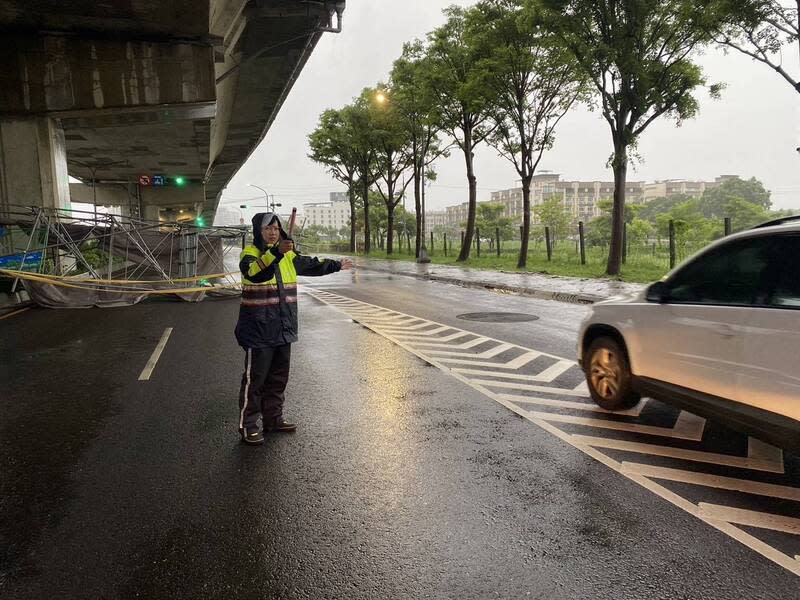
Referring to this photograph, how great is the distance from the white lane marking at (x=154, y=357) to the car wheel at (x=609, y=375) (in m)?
5.49

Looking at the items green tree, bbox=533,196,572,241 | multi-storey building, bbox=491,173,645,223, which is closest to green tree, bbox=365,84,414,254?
green tree, bbox=533,196,572,241

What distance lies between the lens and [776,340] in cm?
351

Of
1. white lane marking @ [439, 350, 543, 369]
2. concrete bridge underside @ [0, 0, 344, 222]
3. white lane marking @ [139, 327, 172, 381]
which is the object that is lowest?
white lane marking @ [139, 327, 172, 381]

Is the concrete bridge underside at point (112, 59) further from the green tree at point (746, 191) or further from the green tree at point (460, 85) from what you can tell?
the green tree at point (746, 191)

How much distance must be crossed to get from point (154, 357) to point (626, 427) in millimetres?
6807

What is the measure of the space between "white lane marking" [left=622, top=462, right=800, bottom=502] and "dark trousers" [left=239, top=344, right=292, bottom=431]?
2.94 metres

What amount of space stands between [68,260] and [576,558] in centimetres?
1757

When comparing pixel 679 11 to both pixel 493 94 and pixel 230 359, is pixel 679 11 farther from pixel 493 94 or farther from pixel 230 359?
pixel 230 359

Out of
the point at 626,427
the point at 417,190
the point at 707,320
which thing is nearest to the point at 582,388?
the point at 626,427

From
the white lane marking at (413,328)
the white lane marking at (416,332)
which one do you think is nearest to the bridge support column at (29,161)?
the white lane marking at (413,328)

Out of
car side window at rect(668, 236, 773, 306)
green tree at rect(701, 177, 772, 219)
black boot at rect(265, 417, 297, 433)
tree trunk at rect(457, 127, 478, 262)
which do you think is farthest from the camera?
green tree at rect(701, 177, 772, 219)

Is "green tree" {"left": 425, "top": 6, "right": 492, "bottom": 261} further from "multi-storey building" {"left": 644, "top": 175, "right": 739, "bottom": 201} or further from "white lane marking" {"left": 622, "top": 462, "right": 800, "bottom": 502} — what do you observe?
"multi-storey building" {"left": 644, "top": 175, "right": 739, "bottom": 201}

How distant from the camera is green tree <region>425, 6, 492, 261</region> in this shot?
1019 inches

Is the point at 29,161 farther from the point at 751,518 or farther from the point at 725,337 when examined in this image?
the point at 751,518
